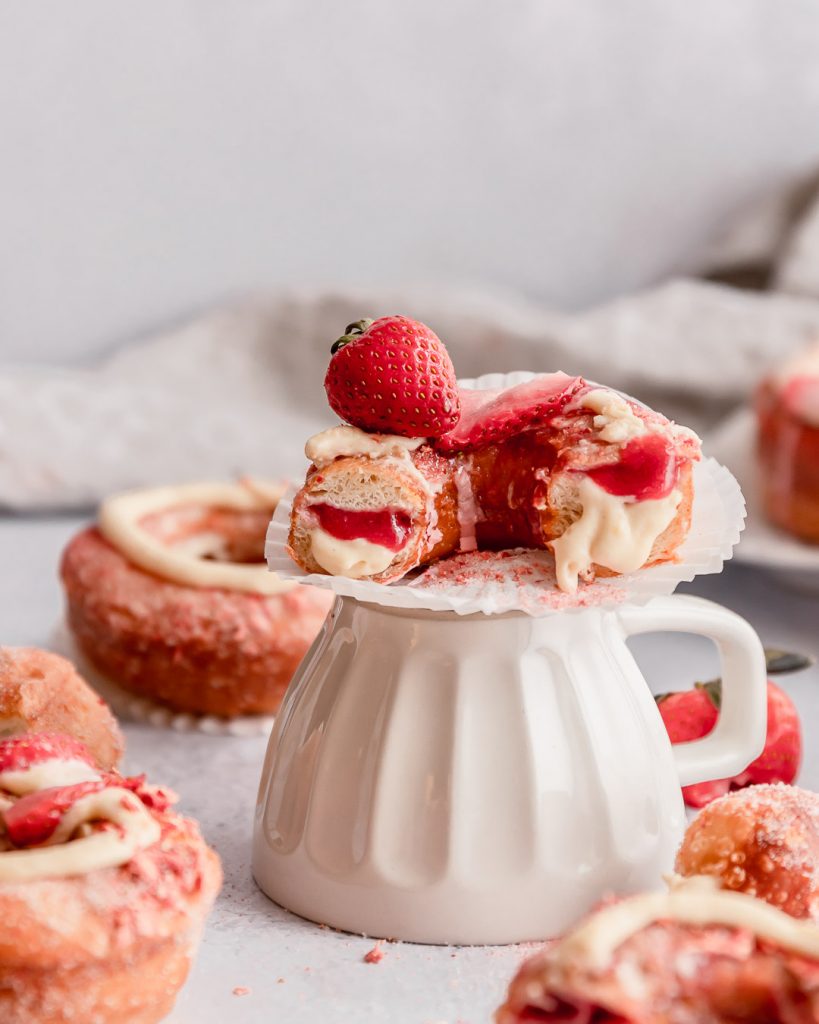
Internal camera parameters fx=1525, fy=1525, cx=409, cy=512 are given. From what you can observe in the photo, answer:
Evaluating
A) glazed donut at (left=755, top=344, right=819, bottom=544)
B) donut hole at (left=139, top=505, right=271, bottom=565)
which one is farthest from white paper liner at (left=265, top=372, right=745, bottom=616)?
glazed donut at (left=755, top=344, right=819, bottom=544)

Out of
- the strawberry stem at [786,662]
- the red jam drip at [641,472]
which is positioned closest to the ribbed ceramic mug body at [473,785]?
the red jam drip at [641,472]

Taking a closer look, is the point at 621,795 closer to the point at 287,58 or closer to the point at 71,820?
the point at 71,820

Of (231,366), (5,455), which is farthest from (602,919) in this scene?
(231,366)

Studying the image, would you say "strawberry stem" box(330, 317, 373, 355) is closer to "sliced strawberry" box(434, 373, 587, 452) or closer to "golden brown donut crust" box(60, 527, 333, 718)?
"sliced strawberry" box(434, 373, 587, 452)

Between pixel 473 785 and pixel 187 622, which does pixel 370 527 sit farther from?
pixel 187 622

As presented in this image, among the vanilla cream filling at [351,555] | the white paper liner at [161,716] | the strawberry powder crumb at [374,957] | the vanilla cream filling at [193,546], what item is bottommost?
the white paper liner at [161,716]

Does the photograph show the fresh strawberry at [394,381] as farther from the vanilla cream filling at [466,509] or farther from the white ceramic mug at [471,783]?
the white ceramic mug at [471,783]
